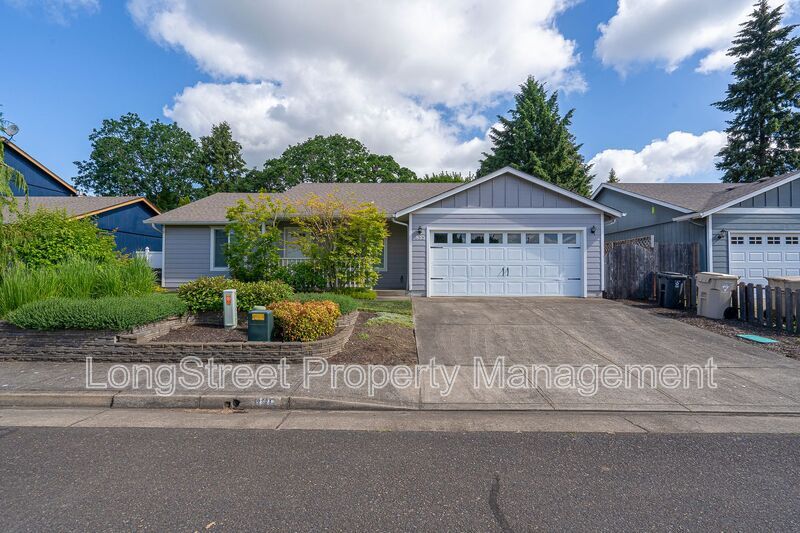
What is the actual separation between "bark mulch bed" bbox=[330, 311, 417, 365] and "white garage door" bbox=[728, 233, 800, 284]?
40.7 ft

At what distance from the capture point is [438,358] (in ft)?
21.9

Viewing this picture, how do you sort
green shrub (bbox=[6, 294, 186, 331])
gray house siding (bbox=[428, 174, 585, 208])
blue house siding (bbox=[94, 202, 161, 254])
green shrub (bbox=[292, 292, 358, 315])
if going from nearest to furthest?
green shrub (bbox=[6, 294, 186, 331]) < green shrub (bbox=[292, 292, 358, 315]) < gray house siding (bbox=[428, 174, 585, 208]) < blue house siding (bbox=[94, 202, 161, 254])

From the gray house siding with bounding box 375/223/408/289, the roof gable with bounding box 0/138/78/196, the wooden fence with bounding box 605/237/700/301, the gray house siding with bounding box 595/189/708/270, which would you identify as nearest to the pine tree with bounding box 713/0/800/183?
the gray house siding with bounding box 595/189/708/270

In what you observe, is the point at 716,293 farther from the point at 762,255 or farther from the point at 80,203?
the point at 80,203

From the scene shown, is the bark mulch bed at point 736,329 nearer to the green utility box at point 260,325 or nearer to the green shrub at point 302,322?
the green shrub at point 302,322

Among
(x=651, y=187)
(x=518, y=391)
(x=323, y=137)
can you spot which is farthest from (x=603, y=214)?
(x=323, y=137)

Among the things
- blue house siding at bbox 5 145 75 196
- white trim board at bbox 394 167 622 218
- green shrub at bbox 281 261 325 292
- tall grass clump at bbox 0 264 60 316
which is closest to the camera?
tall grass clump at bbox 0 264 60 316

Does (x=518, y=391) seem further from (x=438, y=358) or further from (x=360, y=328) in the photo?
(x=360, y=328)

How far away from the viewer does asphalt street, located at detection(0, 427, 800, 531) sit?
8.66 ft

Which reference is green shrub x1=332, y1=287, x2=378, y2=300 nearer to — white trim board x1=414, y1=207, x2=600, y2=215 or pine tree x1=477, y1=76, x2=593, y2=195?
white trim board x1=414, y1=207, x2=600, y2=215

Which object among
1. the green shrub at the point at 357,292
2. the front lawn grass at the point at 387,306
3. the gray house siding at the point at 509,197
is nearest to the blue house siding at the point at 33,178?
the green shrub at the point at 357,292

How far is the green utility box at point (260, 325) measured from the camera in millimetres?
6641

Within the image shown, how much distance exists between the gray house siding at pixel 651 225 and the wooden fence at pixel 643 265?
0.79 meters

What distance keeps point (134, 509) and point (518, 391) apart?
419 centimetres
